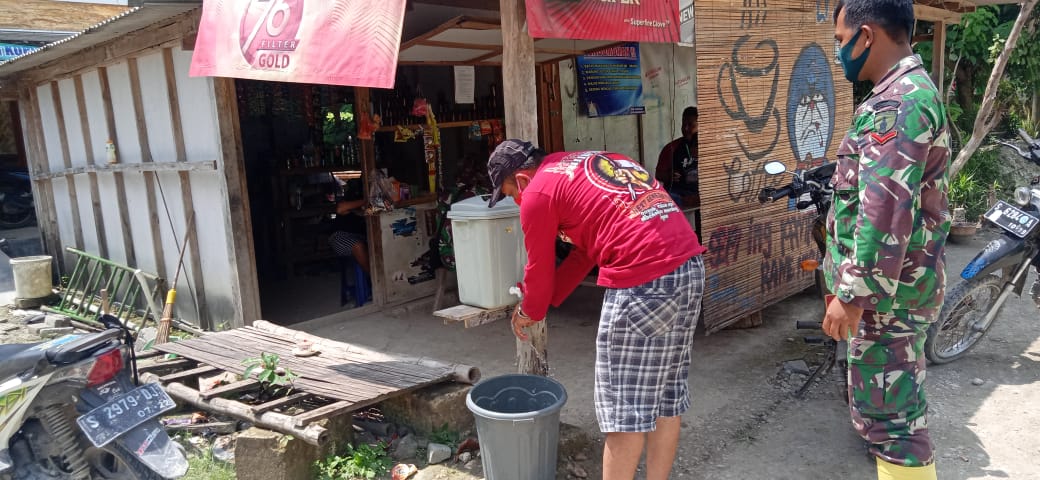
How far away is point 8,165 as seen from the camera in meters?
13.2

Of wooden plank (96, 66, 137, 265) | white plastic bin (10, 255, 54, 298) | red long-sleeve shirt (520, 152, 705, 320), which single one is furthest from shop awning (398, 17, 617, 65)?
white plastic bin (10, 255, 54, 298)

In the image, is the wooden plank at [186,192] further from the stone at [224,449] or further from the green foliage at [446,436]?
the green foliage at [446,436]

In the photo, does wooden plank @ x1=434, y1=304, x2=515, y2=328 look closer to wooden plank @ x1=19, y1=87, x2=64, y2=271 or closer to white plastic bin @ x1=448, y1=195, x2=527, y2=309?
white plastic bin @ x1=448, y1=195, x2=527, y2=309

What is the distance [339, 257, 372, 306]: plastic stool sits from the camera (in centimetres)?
675

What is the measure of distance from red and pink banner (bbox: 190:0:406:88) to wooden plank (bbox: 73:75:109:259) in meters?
3.96

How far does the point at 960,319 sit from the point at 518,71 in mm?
3404

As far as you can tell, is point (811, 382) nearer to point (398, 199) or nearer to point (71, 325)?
point (398, 199)

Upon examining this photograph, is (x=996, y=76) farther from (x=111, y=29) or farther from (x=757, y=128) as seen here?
(x=111, y=29)

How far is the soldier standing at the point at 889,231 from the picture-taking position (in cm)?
224

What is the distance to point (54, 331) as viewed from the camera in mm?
7070

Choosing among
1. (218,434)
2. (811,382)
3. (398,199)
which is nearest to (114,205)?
(398,199)

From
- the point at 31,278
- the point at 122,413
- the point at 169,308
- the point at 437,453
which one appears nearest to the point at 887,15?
the point at 437,453

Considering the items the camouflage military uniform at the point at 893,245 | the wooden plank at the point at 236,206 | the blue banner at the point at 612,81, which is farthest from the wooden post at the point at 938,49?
the wooden plank at the point at 236,206

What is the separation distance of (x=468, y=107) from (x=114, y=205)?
12.6ft
